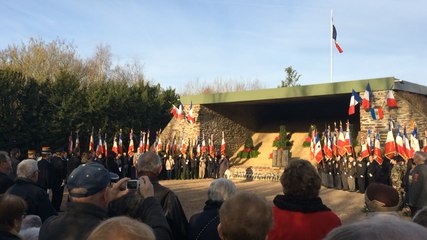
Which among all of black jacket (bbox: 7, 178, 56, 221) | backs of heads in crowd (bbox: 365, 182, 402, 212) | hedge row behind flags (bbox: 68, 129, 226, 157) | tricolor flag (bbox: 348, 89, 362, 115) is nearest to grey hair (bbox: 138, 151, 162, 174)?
black jacket (bbox: 7, 178, 56, 221)

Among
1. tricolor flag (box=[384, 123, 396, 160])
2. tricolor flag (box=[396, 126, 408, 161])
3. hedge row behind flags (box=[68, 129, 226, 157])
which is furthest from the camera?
hedge row behind flags (box=[68, 129, 226, 157])

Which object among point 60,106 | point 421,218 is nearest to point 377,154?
point 421,218

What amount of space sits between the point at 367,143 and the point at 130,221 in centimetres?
1540

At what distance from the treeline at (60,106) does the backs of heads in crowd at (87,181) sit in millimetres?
21141

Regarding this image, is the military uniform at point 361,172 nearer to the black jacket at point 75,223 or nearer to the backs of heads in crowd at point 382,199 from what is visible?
the backs of heads in crowd at point 382,199

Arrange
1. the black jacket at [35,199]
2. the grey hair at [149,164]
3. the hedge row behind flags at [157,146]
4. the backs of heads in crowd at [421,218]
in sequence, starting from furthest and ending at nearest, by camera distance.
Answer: the hedge row behind flags at [157,146], the black jacket at [35,199], the grey hair at [149,164], the backs of heads in crowd at [421,218]

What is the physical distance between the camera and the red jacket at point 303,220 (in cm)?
270

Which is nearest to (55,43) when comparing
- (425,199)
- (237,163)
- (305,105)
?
(237,163)

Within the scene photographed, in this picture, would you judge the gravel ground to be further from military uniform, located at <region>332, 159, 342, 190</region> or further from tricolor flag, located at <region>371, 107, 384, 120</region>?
tricolor flag, located at <region>371, 107, 384, 120</region>

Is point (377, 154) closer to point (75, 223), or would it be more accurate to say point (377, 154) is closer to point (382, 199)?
point (382, 199)

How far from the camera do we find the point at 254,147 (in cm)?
2766

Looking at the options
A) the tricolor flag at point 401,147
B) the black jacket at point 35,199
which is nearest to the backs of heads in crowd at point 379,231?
the black jacket at point 35,199

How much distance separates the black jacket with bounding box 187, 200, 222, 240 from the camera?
3107 mm

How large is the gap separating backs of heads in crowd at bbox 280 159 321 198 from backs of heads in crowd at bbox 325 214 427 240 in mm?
1952
